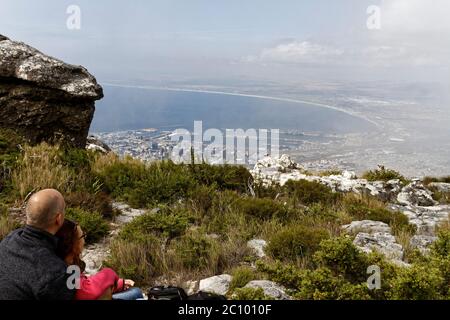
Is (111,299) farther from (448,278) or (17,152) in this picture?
(17,152)

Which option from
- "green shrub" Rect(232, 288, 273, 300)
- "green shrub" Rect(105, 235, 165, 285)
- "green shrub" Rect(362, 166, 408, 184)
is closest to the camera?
"green shrub" Rect(232, 288, 273, 300)

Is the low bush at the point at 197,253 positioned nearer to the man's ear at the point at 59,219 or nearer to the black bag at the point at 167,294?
the black bag at the point at 167,294

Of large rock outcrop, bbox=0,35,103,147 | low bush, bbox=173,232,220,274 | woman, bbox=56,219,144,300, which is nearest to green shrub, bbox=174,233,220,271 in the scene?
low bush, bbox=173,232,220,274

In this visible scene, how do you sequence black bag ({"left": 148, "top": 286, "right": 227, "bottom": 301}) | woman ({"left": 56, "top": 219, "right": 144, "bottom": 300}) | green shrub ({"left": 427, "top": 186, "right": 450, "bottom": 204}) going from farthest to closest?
green shrub ({"left": 427, "top": 186, "right": 450, "bottom": 204}) → black bag ({"left": 148, "top": 286, "right": 227, "bottom": 301}) → woman ({"left": 56, "top": 219, "right": 144, "bottom": 300})

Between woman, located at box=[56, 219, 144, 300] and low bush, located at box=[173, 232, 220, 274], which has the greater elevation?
woman, located at box=[56, 219, 144, 300]

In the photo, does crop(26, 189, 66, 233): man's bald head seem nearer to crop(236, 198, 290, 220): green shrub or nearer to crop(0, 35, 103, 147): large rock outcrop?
crop(236, 198, 290, 220): green shrub

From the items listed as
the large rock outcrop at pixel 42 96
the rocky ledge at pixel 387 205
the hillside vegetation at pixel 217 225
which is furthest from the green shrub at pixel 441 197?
the large rock outcrop at pixel 42 96

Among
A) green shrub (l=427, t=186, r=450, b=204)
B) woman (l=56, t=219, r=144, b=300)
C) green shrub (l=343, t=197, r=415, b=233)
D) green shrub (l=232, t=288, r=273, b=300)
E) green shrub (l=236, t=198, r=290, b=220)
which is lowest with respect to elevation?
green shrub (l=427, t=186, r=450, b=204)

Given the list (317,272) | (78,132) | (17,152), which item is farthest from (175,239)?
(78,132)

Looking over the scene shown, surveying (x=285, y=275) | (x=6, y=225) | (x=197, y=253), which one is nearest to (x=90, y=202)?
(x=6, y=225)
